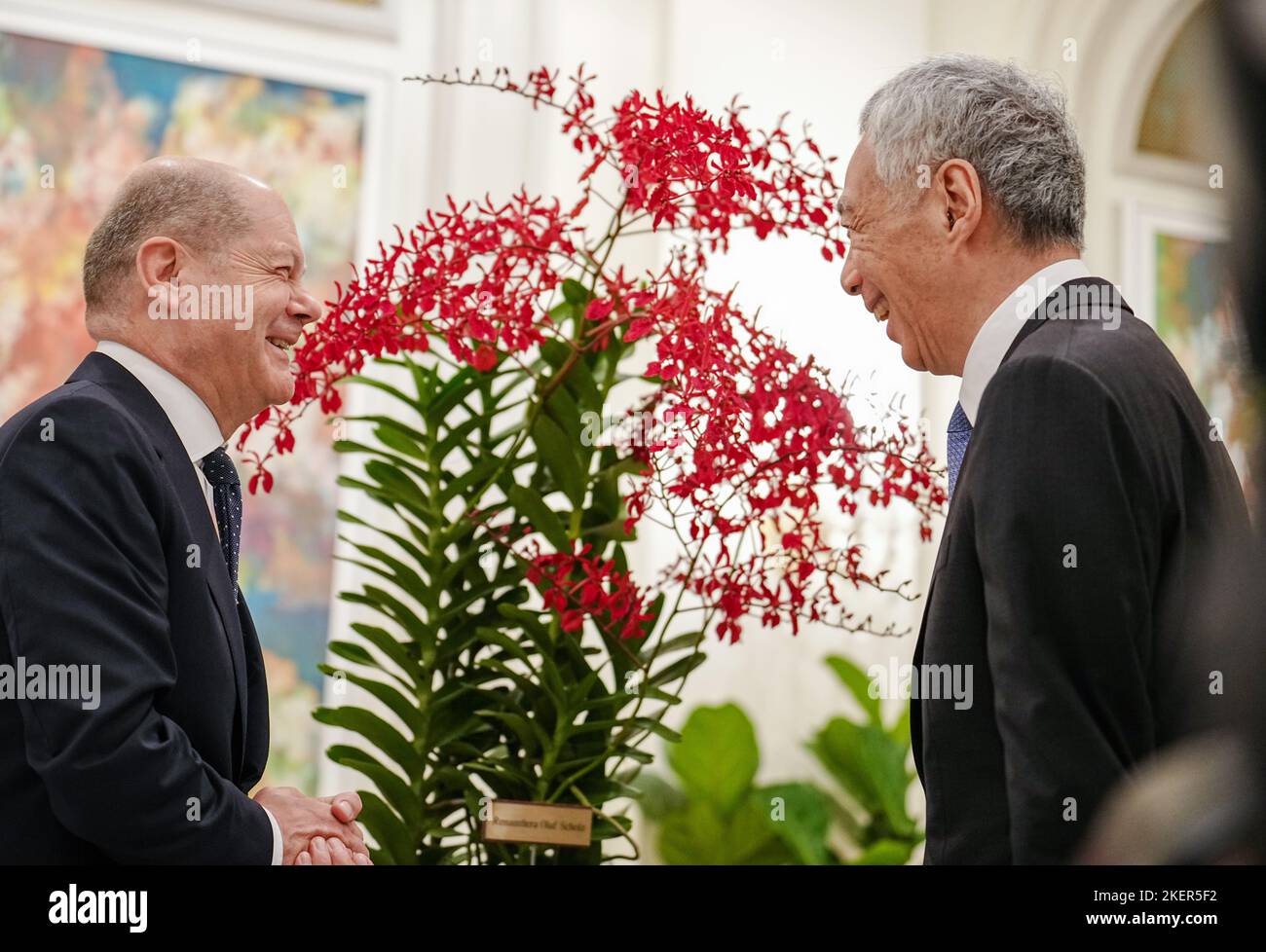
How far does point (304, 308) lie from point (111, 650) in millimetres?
632

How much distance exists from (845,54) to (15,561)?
3.50 metres

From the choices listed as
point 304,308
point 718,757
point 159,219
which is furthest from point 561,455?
point 718,757

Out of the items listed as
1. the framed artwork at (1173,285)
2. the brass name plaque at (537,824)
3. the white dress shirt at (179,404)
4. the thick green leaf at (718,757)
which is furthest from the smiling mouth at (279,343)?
the framed artwork at (1173,285)

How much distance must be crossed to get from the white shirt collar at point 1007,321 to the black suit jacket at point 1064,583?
0.14m

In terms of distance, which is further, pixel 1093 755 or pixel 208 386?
pixel 208 386

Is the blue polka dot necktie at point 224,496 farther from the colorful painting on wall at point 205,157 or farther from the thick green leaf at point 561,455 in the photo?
the colorful painting on wall at point 205,157

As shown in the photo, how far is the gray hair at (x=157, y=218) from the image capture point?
5.30 feet

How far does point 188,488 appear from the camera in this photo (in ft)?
5.01

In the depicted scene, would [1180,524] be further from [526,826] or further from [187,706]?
[187,706]

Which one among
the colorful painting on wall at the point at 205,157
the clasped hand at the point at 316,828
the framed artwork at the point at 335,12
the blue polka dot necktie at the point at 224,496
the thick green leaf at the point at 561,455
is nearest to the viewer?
the clasped hand at the point at 316,828

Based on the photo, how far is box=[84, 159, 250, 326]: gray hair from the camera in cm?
161

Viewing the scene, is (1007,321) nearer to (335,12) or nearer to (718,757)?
(718,757)
